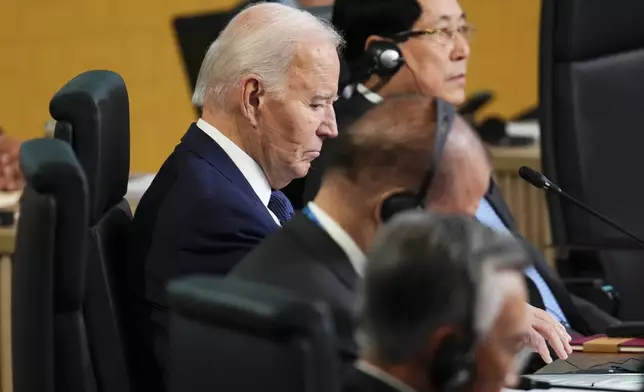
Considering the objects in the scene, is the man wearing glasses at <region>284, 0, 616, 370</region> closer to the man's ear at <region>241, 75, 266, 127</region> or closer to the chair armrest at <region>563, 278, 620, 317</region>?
the chair armrest at <region>563, 278, 620, 317</region>

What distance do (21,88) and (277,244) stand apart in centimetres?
359

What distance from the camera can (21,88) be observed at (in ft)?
16.9

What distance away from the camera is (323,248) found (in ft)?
5.65

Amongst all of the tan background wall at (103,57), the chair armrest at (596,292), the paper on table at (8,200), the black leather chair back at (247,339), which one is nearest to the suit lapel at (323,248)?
the black leather chair back at (247,339)

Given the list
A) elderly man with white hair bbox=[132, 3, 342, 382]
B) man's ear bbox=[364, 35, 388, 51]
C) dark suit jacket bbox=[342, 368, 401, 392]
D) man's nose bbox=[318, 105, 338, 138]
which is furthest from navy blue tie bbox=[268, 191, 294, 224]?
dark suit jacket bbox=[342, 368, 401, 392]

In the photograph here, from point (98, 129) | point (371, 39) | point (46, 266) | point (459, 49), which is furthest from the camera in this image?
point (459, 49)

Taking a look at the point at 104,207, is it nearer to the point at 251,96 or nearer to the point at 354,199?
the point at 251,96

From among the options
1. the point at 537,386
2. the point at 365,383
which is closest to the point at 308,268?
the point at 365,383

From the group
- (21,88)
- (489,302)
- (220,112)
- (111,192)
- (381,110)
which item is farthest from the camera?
(21,88)

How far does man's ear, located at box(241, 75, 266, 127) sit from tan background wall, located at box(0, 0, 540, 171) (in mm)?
2596

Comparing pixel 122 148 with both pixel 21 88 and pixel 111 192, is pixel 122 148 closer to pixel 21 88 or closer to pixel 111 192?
pixel 111 192

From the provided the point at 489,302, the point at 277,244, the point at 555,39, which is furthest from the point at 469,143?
the point at 555,39

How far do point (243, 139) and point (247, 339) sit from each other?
1.07 m

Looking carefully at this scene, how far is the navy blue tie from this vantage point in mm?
2496
